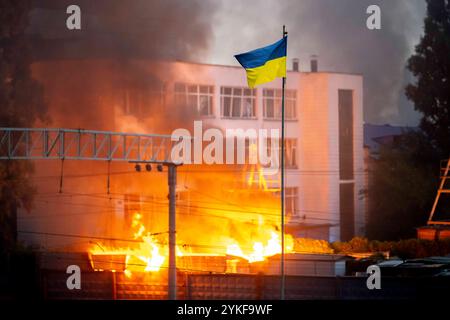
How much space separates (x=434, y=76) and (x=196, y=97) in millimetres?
15050

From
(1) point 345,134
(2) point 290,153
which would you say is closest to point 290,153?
(2) point 290,153

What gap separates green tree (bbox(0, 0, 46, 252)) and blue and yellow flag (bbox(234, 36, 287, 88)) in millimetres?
12911

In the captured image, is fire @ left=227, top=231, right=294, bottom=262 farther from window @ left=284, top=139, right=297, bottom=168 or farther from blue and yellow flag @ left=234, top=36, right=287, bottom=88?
blue and yellow flag @ left=234, top=36, right=287, bottom=88

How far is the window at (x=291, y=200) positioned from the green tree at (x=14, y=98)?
48.8ft

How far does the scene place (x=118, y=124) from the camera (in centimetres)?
3362

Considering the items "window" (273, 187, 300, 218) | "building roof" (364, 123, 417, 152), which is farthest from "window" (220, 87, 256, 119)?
"building roof" (364, 123, 417, 152)

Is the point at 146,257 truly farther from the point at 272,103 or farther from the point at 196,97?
the point at 272,103

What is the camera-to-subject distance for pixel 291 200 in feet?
130

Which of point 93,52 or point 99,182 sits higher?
point 93,52

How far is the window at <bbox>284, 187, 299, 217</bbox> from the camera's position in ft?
129

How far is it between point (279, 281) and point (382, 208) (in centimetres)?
1715

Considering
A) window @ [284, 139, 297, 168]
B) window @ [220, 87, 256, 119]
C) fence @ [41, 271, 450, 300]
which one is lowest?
fence @ [41, 271, 450, 300]
